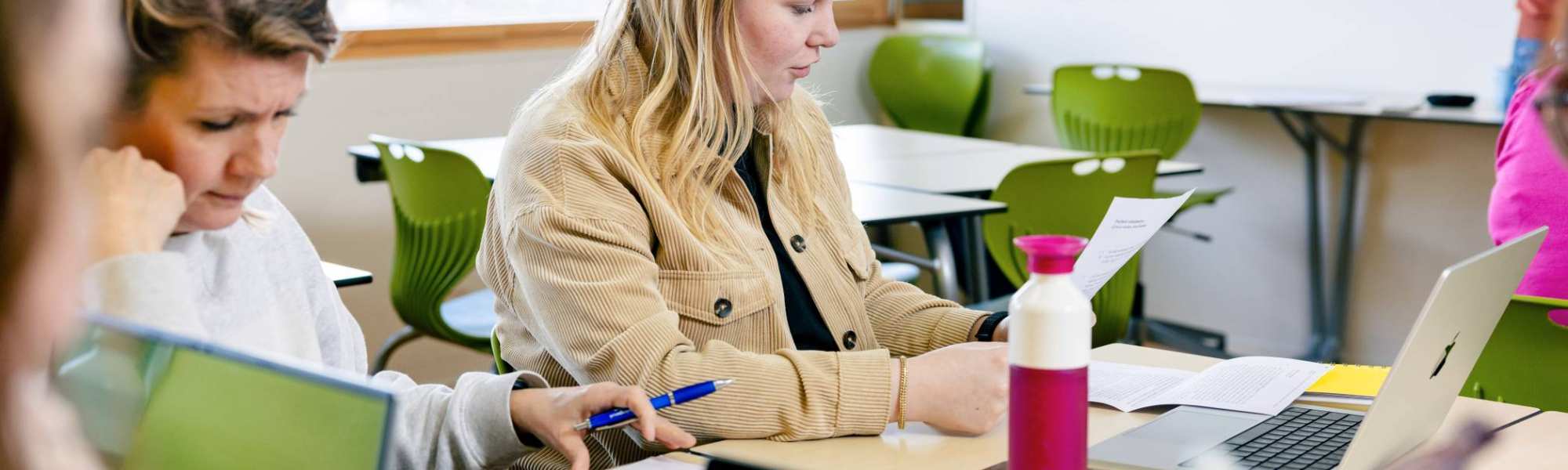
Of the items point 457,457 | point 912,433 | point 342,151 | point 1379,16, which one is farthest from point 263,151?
point 1379,16

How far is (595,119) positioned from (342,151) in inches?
120

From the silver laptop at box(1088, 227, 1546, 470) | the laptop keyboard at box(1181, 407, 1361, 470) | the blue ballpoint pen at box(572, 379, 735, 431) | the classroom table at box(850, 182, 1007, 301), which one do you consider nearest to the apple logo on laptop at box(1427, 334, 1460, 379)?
the silver laptop at box(1088, 227, 1546, 470)

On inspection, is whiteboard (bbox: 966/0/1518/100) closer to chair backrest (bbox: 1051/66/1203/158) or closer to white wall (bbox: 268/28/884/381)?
chair backrest (bbox: 1051/66/1203/158)

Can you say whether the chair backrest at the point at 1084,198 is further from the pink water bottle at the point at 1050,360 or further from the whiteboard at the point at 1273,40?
the pink water bottle at the point at 1050,360

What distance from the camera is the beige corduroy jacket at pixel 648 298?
1.42 metres

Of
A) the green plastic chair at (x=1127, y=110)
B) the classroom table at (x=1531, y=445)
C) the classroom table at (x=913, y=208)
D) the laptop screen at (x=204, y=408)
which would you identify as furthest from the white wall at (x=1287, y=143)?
the laptop screen at (x=204, y=408)

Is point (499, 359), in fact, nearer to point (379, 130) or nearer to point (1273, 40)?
point (379, 130)

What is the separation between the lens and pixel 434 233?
319 centimetres

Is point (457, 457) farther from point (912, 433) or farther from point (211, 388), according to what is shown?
point (211, 388)

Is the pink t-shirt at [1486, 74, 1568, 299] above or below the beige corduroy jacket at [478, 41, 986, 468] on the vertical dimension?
below

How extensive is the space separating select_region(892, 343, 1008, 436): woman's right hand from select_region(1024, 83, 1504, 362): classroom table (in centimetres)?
286

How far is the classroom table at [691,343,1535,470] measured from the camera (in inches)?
51.9

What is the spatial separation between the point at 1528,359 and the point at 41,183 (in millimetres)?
1630

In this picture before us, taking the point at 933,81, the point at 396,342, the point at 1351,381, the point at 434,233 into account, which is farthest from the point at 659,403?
the point at 933,81
